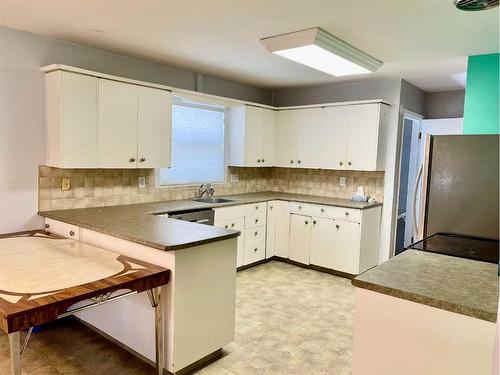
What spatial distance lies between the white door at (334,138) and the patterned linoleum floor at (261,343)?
164cm

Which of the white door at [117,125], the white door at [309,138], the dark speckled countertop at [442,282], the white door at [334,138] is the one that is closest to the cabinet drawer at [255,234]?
the white door at [309,138]

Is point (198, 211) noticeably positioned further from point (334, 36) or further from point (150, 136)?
point (334, 36)

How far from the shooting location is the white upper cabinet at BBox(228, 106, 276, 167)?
466 centimetres

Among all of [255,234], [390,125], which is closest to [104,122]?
[255,234]

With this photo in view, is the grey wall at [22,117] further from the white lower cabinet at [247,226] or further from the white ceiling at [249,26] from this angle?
the white lower cabinet at [247,226]

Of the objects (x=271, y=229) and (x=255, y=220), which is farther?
(x=271, y=229)

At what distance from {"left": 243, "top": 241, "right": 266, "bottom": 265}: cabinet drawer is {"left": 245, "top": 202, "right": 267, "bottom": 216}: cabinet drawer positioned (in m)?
0.38

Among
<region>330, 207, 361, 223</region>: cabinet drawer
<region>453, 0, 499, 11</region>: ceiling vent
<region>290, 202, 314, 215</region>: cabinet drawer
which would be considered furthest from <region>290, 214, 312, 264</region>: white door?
<region>453, 0, 499, 11</region>: ceiling vent

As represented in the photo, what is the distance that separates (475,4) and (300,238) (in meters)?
3.07

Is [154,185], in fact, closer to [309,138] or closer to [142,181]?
[142,181]

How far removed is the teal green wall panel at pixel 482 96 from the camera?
310cm

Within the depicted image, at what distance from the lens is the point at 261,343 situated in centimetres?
269

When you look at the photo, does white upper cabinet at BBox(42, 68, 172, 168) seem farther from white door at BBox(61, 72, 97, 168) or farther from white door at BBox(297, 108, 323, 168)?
white door at BBox(297, 108, 323, 168)

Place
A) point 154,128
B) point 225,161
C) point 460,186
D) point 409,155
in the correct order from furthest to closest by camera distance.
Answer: point 409,155 → point 225,161 → point 154,128 → point 460,186
